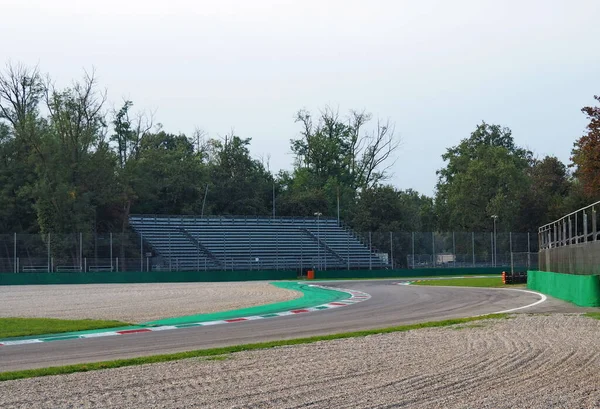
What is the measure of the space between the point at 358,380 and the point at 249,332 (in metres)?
7.74

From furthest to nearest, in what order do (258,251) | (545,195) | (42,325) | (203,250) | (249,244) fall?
1. (545,195)
2. (249,244)
3. (258,251)
4. (203,250)
5. (42,325)

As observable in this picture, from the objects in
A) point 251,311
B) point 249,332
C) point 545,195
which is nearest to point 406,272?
point 545,195

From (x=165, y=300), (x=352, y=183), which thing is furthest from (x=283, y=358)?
(x=352, y=183)

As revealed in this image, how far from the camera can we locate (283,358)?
12.2 m

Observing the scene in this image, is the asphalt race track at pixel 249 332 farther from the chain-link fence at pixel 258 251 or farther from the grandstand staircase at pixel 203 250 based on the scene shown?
the grandstand staircase at pixel 203 250

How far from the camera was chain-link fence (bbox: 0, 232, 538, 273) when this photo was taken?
2219 inches

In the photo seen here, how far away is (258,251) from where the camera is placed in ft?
215

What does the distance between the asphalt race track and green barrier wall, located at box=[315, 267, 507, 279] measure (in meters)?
32.0

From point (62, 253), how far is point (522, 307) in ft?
135

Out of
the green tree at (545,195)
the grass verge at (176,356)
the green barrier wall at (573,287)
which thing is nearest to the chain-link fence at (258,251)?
the green tree at (545,195)

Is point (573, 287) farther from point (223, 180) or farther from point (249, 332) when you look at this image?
point (223, 180)

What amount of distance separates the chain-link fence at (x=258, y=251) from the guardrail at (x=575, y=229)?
18770mm

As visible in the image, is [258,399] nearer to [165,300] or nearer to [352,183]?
[165,300]

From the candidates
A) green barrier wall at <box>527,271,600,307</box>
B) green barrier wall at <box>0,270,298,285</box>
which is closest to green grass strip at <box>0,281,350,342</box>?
green barrier wall at <box>527,271,600,307</box>
